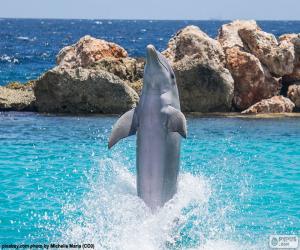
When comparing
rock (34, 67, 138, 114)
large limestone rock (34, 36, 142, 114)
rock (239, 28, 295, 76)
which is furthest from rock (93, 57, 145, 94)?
rock (239, 28, 295, 76)

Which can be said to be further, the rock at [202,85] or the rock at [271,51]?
the rock at [271,51]

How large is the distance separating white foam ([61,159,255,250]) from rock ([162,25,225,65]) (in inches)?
478

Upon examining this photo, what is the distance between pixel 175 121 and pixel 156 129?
0.97ft

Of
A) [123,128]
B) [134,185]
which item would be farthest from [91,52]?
[123,128]

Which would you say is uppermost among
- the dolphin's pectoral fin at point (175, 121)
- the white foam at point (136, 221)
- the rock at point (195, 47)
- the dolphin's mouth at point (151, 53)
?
the dolphin's mouth at point (151, 53)

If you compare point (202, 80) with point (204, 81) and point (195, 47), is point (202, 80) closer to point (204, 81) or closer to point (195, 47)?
point (204, 81)

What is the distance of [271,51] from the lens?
23688mm

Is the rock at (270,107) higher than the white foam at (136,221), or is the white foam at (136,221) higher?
the white foam at (136,221)

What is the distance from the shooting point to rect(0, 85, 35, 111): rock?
931 inches

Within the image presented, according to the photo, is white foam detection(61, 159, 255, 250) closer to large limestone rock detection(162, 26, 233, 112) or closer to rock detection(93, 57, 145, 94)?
large limestone rock detection(162, 26, 233, 112)

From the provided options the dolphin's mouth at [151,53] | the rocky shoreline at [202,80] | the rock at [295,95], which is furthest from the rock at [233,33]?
the dolphin's mouth at [151,53]

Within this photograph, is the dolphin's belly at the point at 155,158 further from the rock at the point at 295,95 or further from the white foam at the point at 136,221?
the rock at the point at 295,95

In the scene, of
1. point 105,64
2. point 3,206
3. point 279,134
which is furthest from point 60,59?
point 3,206

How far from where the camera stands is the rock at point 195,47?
23.4 m
